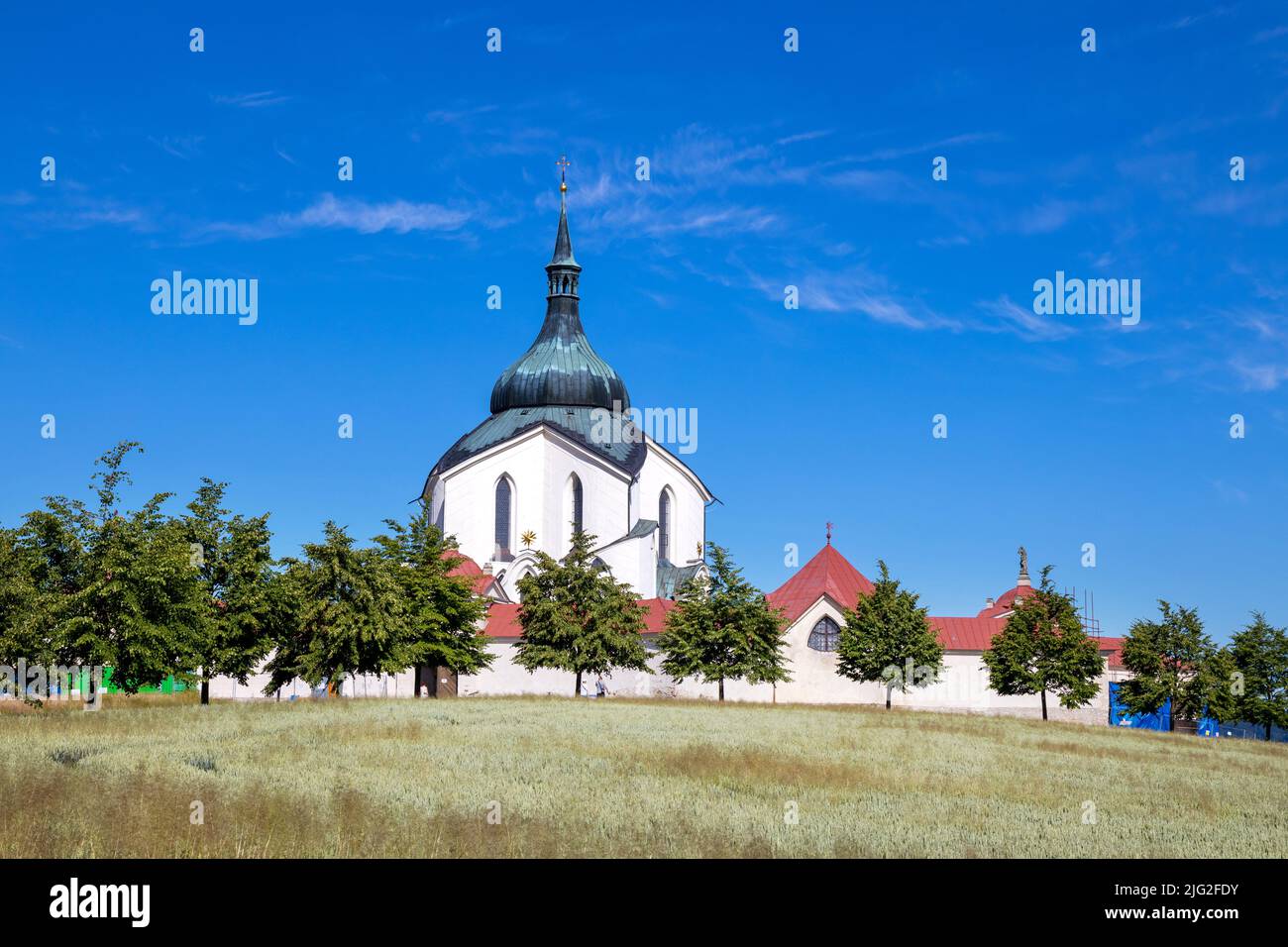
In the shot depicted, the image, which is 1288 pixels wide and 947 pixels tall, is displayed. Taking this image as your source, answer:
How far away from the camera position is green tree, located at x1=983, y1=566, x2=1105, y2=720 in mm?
51031

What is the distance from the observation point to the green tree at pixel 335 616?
4091cm

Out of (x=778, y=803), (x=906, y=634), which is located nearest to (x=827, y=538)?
(x=906, y=634)

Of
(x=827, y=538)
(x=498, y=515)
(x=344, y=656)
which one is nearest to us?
(x=344, y=656)

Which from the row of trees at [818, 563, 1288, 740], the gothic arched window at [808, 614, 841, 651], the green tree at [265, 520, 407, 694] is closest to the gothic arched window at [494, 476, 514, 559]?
the gothic arched window at [808, 614, 841, 651]

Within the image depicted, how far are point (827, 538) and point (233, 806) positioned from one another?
195ft

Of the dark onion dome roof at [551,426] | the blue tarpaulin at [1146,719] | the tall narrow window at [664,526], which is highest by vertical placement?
the dark onion dome roof at [551,426]

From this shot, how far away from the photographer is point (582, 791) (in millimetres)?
16016

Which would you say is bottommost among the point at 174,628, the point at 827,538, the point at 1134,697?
Result: the point at 1134,697

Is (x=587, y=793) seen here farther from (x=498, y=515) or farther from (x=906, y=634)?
(x=498, y=515)

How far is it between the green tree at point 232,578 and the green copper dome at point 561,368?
4381 centimetres

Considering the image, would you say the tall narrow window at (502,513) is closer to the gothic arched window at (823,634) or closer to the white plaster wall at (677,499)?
the white plaster wall at (677,499)

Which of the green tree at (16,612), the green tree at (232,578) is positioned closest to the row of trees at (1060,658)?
the green tree at (232,578)

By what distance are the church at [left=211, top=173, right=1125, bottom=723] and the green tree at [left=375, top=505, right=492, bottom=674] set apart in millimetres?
2752

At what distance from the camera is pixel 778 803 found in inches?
620
